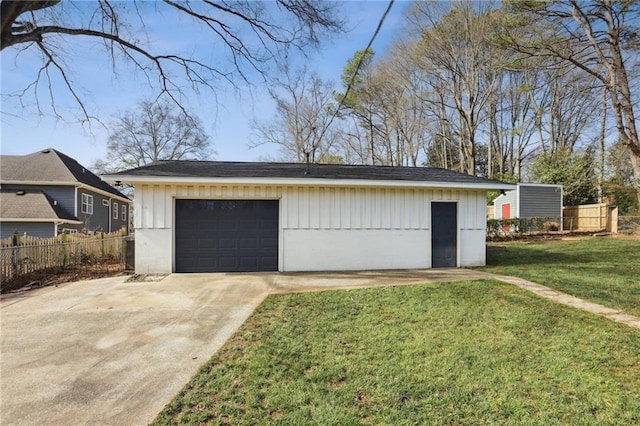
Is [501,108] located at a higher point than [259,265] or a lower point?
higher

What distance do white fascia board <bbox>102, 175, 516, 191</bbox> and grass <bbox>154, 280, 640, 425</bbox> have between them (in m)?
3.85

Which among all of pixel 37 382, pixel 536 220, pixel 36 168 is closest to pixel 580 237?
→ pixel 536 220

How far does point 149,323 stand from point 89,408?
2.06 m

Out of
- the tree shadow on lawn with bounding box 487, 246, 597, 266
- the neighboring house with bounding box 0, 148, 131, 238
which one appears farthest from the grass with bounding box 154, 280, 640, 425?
the neighboring house with bounding box 0, 148, 131, 238

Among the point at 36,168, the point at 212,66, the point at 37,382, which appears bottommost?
the point at 37,382

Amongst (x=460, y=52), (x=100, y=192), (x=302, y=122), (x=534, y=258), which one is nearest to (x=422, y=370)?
(x=534, y=258)

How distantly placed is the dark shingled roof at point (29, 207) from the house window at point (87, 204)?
140cm

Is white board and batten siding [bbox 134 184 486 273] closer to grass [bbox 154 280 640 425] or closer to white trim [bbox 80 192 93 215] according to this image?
grass [bbox 154 280 640 425]

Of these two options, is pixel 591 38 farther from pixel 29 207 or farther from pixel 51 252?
pixel 29 207

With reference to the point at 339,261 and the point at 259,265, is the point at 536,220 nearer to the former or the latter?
the point at 339,261

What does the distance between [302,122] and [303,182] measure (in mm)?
18041

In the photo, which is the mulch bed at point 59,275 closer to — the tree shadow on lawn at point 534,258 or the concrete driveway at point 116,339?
the concrete driveway at point 116,339

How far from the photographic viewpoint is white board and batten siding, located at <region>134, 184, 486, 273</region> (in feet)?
26.4

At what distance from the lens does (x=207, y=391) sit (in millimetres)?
2791
